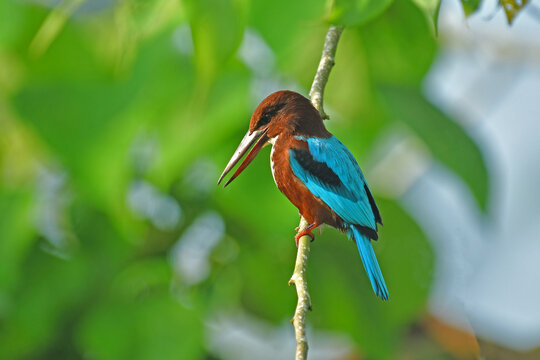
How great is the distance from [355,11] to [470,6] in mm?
220

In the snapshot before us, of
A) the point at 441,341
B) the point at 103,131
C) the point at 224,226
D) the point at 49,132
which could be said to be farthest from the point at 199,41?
the point at 441,341

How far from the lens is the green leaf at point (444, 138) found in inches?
42.3

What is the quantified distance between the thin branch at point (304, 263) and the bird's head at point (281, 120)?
0.02 meters

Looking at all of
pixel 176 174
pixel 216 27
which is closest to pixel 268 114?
pixel 216 27

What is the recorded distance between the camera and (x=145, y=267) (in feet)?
5.27

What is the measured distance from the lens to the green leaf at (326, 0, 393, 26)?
2.03 feet

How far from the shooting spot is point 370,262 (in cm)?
64

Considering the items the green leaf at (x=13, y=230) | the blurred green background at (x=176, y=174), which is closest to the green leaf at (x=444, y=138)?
the blurred green background at (x=176, y=174)

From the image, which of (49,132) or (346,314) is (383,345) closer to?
(346,314)

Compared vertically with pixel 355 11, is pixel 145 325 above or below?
below

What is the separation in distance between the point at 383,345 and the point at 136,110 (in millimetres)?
771

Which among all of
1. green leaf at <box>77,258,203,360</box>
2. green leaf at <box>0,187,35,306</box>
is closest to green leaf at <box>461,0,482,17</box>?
green leaf at <box>77,258,203,360</box>

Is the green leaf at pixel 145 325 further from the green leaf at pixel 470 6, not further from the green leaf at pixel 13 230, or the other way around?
the green leaf at pixel 470 6

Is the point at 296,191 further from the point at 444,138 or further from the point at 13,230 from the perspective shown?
the point at 13,230
